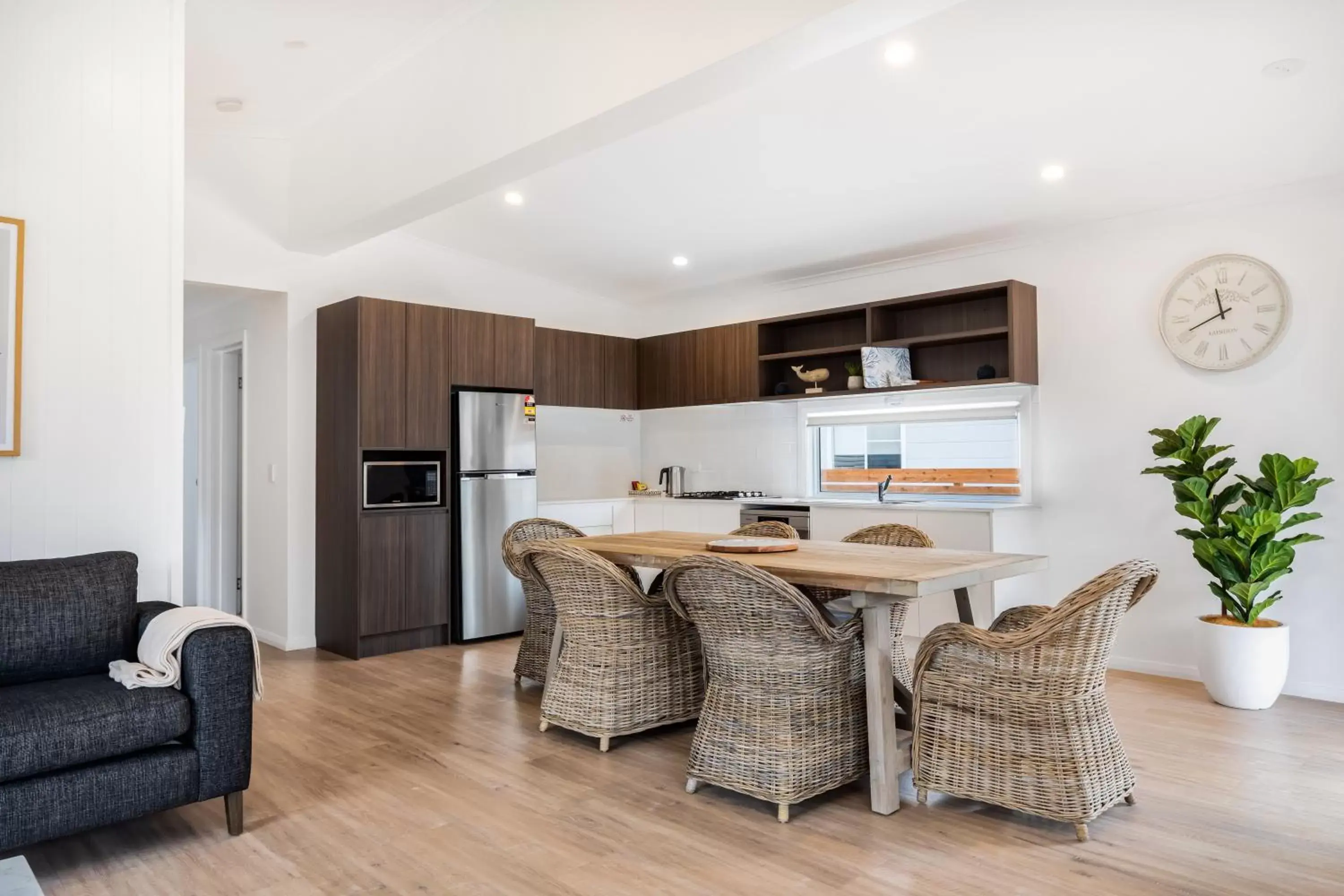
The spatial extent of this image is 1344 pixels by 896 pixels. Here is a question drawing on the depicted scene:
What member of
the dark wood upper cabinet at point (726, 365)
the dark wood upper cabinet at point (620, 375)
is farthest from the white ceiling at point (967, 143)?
the dark wood upper cabinet at point (620, 375)

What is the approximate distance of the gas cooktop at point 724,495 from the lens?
6.48m

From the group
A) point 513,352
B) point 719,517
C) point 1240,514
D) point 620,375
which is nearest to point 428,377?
point 513,352

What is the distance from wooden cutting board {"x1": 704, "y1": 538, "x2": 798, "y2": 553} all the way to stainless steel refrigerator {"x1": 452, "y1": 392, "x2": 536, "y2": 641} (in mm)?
2415

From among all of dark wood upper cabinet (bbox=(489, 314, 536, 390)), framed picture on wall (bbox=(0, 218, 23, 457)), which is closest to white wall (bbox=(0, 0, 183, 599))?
framed picture on wall (bbox=(0, 218, 23, 457))

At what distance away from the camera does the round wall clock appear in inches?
177

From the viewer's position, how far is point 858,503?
561 centimetres

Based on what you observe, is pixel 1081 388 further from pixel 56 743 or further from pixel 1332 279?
pixel 56 743

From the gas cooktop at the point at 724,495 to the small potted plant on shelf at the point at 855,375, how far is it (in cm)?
105

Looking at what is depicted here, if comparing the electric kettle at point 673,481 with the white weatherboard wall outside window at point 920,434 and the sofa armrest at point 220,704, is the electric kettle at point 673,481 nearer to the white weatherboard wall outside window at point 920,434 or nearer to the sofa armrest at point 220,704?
the white weatherboard wall outside window at point 920,434

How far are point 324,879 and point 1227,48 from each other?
4093 mm

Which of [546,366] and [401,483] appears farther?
[546,366]

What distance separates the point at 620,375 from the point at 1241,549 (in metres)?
4.45

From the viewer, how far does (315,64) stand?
4.49m

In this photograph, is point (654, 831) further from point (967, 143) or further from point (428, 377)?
point (428, 377)
